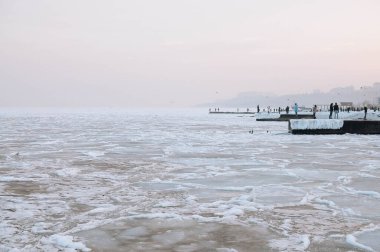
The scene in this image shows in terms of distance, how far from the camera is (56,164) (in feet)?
42.3

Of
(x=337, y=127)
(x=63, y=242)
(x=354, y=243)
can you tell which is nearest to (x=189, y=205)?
(x=63, y=242)

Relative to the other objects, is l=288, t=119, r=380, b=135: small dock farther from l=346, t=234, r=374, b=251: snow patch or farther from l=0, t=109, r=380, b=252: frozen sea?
l=346, t=234, r=374, b=251: snow patch

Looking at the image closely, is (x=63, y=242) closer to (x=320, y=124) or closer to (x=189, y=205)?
(x=189, y=205)

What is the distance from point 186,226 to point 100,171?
19.5ft

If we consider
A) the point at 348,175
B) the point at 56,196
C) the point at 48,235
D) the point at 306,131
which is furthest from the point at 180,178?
the point at 306,131

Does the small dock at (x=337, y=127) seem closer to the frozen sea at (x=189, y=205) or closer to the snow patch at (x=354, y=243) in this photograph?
the frozen sea at (x=189, y=205)

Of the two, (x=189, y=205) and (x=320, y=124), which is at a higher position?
(x=320, y=124)

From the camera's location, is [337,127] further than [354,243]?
Yes

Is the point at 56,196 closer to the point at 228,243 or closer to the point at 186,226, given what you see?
the point at 186,226

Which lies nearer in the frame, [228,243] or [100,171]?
[228,243]

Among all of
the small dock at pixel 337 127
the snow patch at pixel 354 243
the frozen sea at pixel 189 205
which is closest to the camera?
the snow patch at pixel 354 243

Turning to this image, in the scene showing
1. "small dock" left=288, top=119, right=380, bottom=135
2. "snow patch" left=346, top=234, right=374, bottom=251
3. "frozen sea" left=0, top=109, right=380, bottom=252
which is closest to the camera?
"snow patch" left=346, top=234, right=374, bottom=251

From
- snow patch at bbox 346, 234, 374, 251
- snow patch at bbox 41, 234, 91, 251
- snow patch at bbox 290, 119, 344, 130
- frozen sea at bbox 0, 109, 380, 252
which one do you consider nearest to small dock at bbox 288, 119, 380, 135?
snow patch at bbox 290, 119, 344, 130

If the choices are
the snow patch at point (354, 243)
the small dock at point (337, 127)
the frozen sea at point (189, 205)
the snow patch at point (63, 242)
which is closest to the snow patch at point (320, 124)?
the small dock at point (337, 127)
